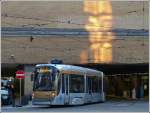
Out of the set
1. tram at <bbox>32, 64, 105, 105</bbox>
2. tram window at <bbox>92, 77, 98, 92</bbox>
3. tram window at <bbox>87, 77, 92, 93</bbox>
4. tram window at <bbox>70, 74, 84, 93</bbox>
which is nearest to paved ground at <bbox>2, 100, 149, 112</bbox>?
tram at <bbox>32, 64, 105, 105</bbox>

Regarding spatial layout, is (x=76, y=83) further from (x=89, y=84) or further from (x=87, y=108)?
(x=87, y=108)

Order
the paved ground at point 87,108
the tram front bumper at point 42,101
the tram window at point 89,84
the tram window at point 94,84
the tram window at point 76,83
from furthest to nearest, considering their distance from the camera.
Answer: the tram window at point 94,84
the tram window at point 89,84
the tram window at point 76,83
the tram front bumper at point 42,101
the paved ground at point 87,108

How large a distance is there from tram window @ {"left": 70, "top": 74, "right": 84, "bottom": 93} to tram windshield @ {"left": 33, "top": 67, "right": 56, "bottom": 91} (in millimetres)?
1891

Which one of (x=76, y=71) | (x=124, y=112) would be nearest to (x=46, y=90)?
(x=76, y=71)

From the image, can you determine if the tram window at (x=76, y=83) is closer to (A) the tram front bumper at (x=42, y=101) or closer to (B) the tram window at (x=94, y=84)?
(A) the tram front bumper at (x=42, y=101)

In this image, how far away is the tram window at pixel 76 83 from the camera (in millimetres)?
31922

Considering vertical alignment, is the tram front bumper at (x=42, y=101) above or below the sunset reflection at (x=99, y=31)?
below

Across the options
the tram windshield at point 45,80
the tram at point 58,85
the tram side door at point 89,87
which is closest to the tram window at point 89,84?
the tram side door at point 89,87

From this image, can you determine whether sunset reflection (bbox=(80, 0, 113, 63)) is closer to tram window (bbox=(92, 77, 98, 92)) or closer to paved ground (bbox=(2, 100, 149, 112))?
tram window (bbox=(92, 77, 98, 92))

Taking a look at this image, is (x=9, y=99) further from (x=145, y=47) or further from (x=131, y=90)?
(x=131, y=90)

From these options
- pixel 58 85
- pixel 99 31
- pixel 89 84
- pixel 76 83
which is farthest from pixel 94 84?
pixel 99 31

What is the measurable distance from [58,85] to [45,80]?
83 centimetres

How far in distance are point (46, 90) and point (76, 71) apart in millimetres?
3573

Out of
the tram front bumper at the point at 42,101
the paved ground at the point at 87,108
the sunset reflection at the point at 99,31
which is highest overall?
the sunset reflection at the point at 99,31
